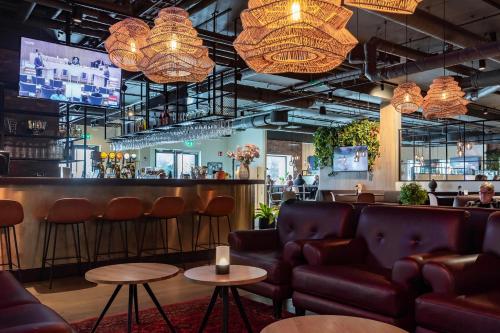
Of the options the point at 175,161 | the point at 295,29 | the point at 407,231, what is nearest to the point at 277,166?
the point at 175,161

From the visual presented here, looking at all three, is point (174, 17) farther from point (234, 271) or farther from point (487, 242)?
point (487, 242)

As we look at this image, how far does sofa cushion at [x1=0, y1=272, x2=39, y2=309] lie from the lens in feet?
7.69

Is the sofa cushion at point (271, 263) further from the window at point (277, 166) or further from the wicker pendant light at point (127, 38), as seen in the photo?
the window at point (277, 166)

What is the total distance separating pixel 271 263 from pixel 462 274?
1.48 m

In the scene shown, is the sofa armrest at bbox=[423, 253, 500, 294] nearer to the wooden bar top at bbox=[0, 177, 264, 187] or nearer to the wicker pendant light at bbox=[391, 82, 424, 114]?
the wooden bar top at bbox=[0, 177, 264, 187]

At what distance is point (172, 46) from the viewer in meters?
4.48

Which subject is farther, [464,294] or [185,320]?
[185,320]

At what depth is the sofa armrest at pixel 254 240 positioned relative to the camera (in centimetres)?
434

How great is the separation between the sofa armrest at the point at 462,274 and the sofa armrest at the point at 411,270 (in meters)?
0.07

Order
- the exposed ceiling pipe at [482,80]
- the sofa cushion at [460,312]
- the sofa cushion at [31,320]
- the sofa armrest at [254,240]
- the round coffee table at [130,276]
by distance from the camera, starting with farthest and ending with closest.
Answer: the exposed ceiling pipe at [482,80] < the sofa armrest at [254,240] < the round coffee table at [130,276] < the sofa cushion at [460,312] < the sofa cushion at [31,320]

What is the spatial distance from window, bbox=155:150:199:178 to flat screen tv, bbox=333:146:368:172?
6678 mm

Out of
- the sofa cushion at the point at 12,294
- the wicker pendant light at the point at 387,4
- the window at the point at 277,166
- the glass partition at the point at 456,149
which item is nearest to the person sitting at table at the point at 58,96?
the sofa cushion at the point at 12,294

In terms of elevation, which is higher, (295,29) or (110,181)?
(295,29)

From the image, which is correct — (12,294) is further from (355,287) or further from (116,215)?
(116,215)
